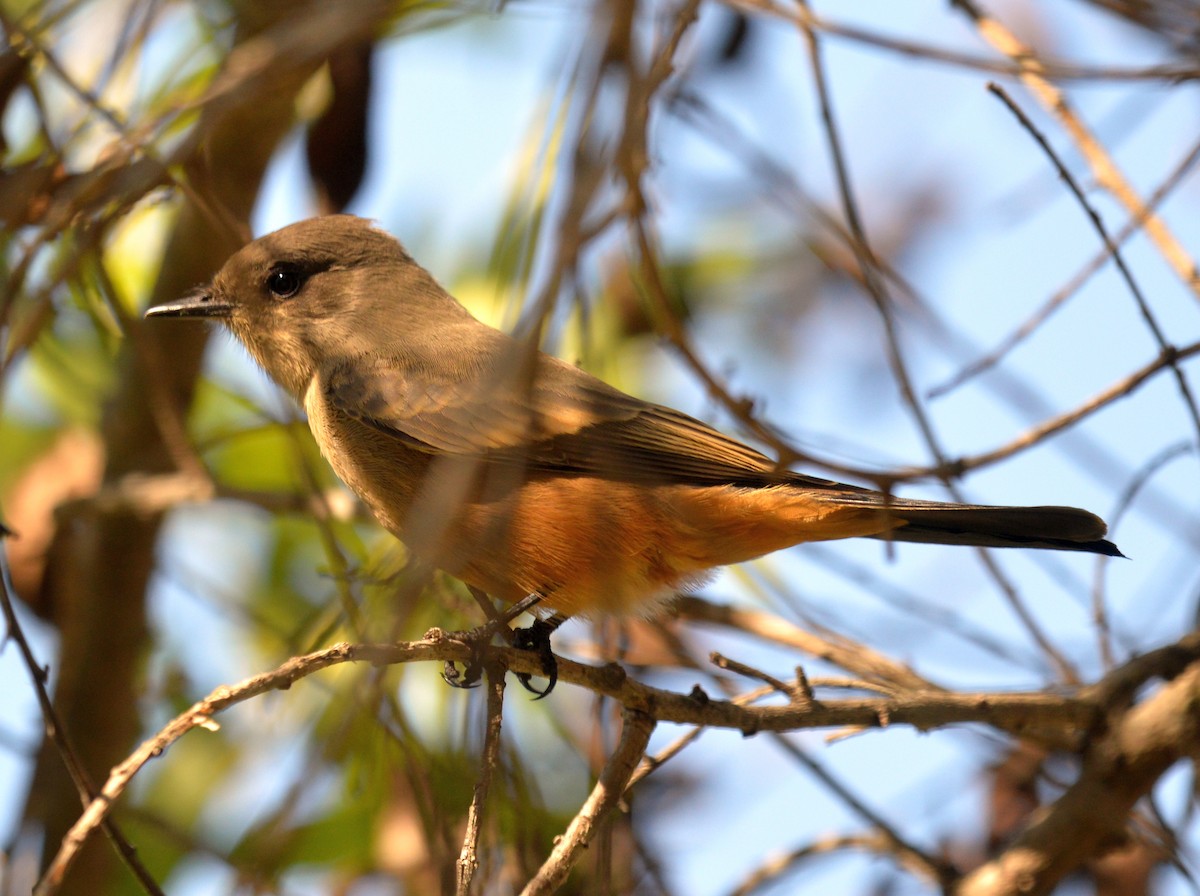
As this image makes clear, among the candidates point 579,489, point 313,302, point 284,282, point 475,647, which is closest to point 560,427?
point 579,489

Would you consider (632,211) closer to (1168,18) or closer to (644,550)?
(644,550)

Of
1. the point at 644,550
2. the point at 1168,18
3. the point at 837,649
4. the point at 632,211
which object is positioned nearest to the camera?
the point at 632,211

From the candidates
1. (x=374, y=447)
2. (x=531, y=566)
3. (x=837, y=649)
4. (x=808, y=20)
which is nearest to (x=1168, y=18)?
(x=808, y=20)

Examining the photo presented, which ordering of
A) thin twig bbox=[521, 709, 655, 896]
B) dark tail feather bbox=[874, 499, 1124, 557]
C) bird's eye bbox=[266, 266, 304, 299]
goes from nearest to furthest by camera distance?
thin twig bbox=[521, 709, 655, 896]
dark tail feather bbox=[874, 499, 1124, 557]
bird's eye bbox=[266, 266, 304, 299]

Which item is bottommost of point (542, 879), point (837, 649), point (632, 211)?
point (542, 879)

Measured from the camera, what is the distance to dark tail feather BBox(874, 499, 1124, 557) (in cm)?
364

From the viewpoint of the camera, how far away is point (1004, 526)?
378cm

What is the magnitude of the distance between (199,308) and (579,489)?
1.82 meters

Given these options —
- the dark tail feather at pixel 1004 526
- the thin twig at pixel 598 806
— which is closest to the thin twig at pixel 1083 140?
the dark tail feather at pixel 1004 526

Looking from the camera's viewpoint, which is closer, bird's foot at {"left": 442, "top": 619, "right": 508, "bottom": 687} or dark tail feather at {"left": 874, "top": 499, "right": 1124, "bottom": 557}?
bird's foot at {"left": 442, "top": 619, "right": 508, "bottom": 687}

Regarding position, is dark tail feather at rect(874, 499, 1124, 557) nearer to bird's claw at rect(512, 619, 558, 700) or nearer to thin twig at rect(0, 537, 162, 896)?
bird's claw at rect(512, 619, 558, 700)

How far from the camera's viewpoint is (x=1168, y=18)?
3.86 meters

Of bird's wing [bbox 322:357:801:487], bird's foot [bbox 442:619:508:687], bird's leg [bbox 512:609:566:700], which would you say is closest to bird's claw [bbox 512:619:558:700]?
bird's leg [bbox 512:609:566:700]

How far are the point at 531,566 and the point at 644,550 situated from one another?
1.24 ft
